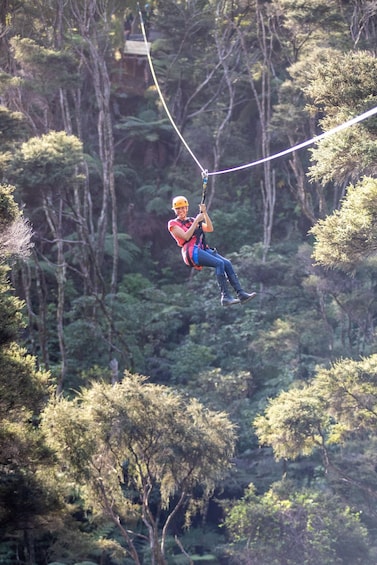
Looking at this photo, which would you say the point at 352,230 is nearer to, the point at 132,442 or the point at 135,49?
the point at 132,442

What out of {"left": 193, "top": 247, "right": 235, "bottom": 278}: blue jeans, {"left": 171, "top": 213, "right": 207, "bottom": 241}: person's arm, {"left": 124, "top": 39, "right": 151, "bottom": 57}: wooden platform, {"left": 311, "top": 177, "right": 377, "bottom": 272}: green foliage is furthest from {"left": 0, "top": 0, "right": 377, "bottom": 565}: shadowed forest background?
{"left": 193, "top": 247, "right": 235, "bottom": 278}: blue jeans

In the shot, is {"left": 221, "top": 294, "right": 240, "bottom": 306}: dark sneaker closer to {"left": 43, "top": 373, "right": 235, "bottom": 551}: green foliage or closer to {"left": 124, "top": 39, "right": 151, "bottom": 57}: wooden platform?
{"left": 43, "top": 373, "right": 235, "bottom": 551}: green foliage

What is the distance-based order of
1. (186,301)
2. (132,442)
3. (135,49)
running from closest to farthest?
1. (132,442)
2. (186,301)
3. (135,49)

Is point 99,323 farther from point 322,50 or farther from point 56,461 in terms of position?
point 56,461

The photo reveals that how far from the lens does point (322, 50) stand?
2169 centimetres

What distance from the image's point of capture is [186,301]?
26391 millimetres

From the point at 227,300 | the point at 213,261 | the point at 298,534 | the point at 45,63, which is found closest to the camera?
the point at 213,261

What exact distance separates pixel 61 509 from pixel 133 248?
14257 millimetres

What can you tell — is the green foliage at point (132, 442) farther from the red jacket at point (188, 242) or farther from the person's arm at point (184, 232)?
the person's arm at point (184, 232)

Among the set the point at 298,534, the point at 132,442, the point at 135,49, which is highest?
the point at 135,49

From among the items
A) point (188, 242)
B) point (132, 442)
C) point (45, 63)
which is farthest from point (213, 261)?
point (45, 63)

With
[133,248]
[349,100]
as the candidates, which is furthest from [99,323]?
[349,100]

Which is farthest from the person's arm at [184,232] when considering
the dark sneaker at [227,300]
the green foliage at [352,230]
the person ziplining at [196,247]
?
the green foliage at [352,230]

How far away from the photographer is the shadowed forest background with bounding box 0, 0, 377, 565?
1397 centimetres
